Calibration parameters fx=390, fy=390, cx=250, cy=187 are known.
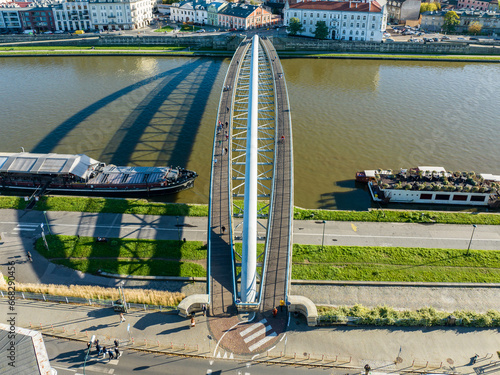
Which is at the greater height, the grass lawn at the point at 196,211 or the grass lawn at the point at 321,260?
the grass lawn at the point at 196,211

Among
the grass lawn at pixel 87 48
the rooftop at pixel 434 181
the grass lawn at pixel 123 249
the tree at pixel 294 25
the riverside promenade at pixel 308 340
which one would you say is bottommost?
the grass lawn at pixel 123 249

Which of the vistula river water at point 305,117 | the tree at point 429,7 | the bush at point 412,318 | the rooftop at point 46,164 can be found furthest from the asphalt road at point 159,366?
the tree at point 429,7

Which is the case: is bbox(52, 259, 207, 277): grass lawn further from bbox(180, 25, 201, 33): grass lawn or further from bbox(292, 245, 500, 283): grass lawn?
bbox(180, 25, 201, 33): grass lawn

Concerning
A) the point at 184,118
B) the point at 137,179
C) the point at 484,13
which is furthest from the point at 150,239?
the point at 484,13

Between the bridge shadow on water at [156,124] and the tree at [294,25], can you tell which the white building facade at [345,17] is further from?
the bridge shadow on water at [156,124]

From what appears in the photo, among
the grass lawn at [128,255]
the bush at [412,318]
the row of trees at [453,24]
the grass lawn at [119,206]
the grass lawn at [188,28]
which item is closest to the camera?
the bush at [412,318]

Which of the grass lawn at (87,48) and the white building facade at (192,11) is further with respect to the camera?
the white building facade at (192,11)

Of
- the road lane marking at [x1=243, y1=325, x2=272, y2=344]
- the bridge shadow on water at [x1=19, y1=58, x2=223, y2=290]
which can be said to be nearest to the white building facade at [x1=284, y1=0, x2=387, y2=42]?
the bridge shadow on water at [x1=19, y1=58, x2=223, y2=290]

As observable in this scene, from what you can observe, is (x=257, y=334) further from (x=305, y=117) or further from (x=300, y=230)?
(x=305, y=117)
